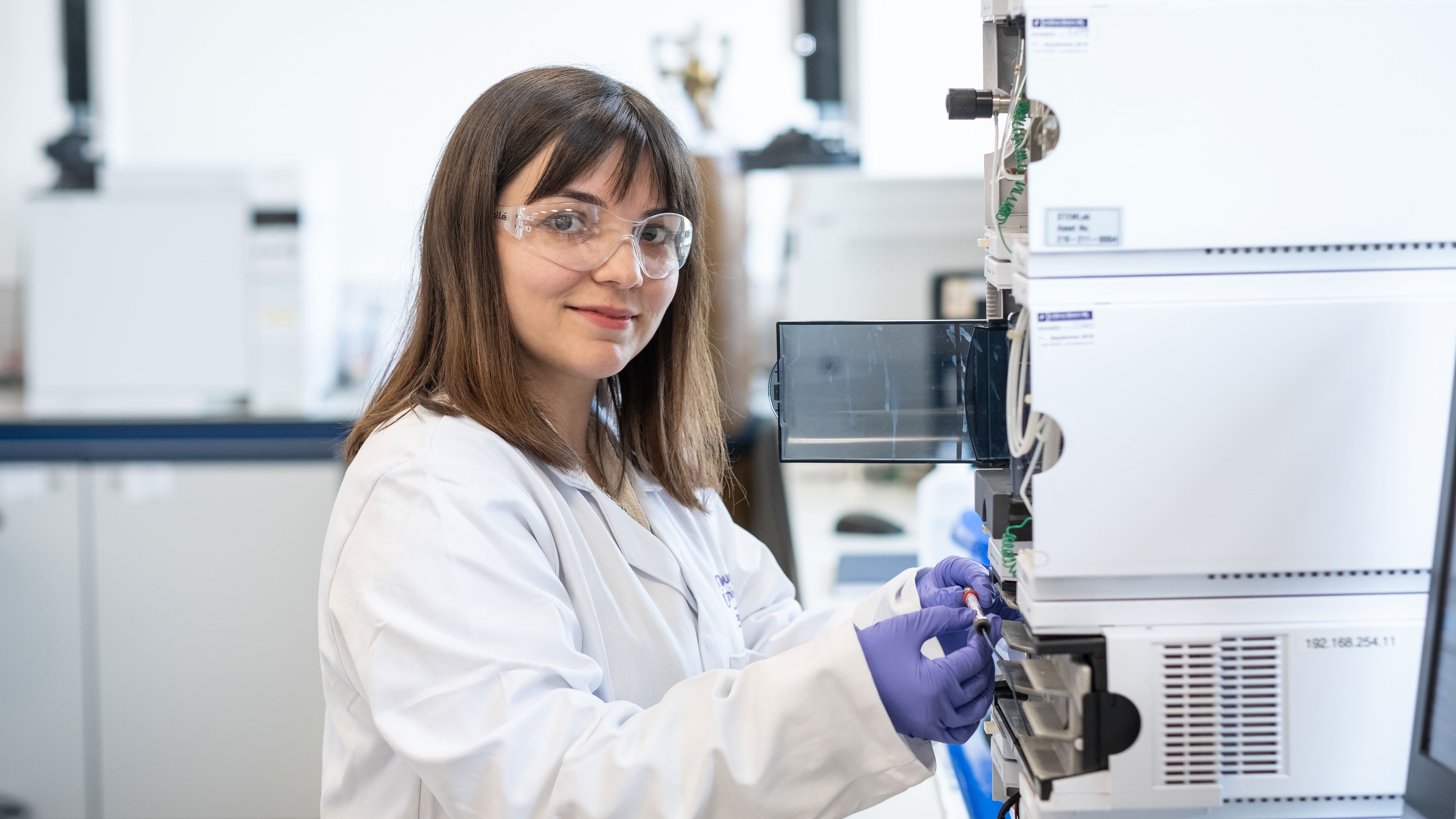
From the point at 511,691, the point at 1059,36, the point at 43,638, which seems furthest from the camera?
the point at 43,638

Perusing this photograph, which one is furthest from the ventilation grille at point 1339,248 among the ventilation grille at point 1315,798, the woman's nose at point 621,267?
the woman's nose at point 621,267

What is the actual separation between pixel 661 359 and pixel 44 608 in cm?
206

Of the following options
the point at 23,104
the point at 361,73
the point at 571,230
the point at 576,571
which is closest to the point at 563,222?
the point at 571,230

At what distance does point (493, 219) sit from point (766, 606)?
574 millimetres

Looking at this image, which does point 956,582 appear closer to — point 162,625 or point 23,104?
point 162,625

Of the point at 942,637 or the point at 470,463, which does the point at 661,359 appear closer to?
the point at 470,463

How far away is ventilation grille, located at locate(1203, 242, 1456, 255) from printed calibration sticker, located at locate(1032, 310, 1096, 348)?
0.31 ft

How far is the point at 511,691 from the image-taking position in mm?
799

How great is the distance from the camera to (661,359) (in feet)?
4.19

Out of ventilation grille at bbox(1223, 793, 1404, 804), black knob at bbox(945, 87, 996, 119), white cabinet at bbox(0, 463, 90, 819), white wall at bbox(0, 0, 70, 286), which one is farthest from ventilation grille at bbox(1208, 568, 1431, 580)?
white wall at bbox(0, 0, 70, 286)

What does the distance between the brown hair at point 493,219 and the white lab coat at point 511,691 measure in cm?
5

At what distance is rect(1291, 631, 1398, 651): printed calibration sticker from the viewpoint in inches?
28.8

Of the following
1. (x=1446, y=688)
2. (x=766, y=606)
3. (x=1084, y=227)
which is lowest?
(x=766, y=606)

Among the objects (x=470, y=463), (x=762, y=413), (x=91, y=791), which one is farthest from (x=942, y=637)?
(x=91, y=791)
